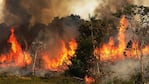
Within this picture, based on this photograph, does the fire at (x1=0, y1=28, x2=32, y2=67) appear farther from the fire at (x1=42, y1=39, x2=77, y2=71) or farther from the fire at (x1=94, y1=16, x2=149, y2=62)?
the fire at (x1=94, y1=16, x2=149, y2=62)

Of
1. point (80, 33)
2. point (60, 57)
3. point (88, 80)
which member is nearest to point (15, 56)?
point (60, 57)

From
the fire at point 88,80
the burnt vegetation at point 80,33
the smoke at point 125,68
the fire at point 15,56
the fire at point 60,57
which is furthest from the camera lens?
the fire at point 60,57

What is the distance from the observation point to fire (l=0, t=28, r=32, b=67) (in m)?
113

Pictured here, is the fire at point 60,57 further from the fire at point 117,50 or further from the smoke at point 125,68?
the smoke at point 125,68

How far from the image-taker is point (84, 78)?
8519cm

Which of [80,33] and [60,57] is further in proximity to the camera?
[60,57]

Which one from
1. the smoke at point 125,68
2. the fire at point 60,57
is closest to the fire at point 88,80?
the smoke at point 125,68

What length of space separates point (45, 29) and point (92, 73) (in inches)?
1761

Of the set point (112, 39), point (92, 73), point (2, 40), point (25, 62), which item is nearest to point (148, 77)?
point (92, 73)

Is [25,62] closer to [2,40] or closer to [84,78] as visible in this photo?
[2,40]

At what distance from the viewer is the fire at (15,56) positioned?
11320 centimetres

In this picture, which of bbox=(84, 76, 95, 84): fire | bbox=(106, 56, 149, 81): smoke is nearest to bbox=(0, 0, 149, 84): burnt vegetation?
bbox=(84, 76, 95, 84): fire

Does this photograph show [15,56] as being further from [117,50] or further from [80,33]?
[117,50]

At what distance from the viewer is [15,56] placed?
11819cm
